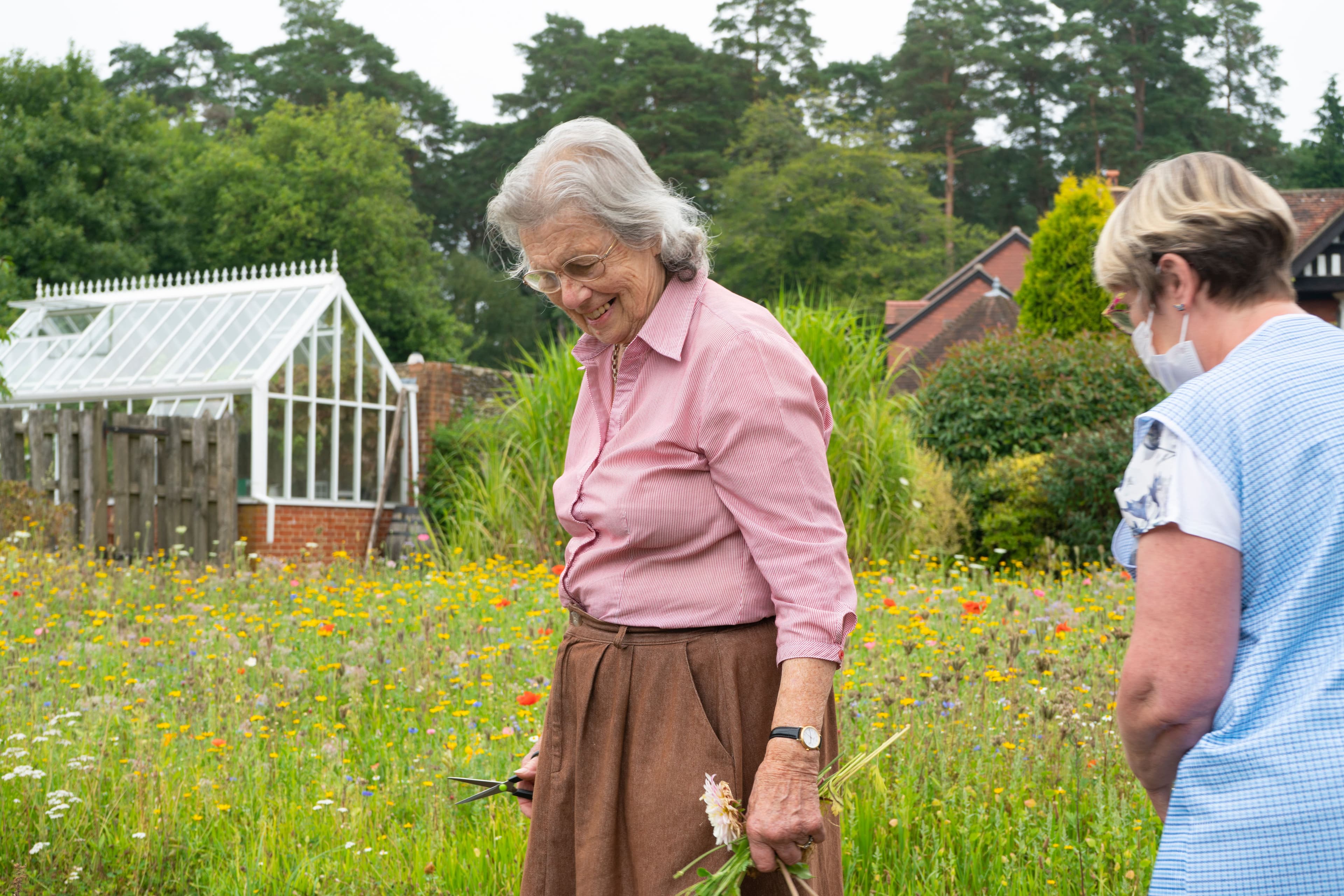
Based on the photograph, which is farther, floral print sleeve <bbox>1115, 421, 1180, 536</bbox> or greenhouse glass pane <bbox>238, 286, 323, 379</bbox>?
greenhouse glass pane <bbox>238, 286, 323, 379</bbox>

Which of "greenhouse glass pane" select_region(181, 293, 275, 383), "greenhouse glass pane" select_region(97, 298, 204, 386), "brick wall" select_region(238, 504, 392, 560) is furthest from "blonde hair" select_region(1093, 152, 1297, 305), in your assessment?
"greenhouse glass pane" select_region(97, 298, 204, 386)

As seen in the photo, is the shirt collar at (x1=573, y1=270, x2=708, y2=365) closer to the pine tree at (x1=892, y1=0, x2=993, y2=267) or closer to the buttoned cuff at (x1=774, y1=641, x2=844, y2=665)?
the buttoned cuff at (x1=774, y1=641, x2=844, y2=665)

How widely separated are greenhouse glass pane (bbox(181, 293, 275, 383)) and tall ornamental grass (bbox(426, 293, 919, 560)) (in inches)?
183

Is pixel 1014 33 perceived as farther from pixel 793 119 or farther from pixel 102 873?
pixel 102 873

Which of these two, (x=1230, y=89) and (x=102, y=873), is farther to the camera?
(x=1230, y=89)

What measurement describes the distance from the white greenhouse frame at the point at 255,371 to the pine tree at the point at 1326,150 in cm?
3207

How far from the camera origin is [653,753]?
186 centimetres

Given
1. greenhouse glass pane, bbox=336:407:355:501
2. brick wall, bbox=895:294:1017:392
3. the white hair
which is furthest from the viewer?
brick wall, bbox=895:294:1017:392

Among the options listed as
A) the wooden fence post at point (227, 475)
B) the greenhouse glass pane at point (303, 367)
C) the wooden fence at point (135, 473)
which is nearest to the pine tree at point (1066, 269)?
the greenhouse glass pane at point (303, 367)

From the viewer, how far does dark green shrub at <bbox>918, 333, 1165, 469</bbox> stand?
11.1m

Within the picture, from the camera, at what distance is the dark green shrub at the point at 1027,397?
11.1 m

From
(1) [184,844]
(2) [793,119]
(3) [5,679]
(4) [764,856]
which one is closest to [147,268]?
(2) [793,119]

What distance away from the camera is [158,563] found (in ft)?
32.4

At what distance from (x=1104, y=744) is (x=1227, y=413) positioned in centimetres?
221
